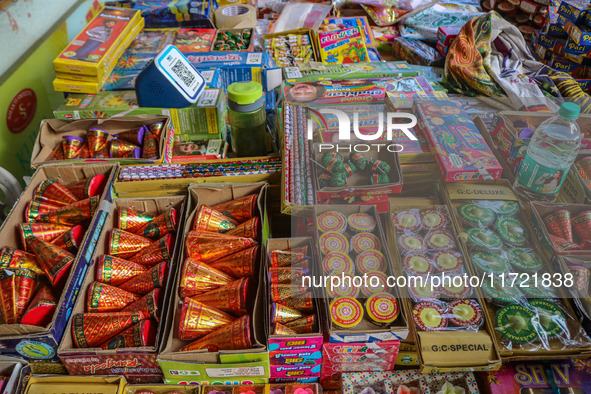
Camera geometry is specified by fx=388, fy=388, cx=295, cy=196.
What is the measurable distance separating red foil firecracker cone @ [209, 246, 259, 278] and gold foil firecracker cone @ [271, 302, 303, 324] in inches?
8.8

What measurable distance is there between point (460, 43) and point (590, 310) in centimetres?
188

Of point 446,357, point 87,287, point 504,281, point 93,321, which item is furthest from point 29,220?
point 504,281

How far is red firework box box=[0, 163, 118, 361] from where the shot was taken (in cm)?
118

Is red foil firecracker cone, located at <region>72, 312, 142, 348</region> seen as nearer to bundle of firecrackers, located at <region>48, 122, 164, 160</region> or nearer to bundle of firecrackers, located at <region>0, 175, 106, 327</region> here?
bundle of firecrackers, located at <region>0, 175, 106, 327</region>

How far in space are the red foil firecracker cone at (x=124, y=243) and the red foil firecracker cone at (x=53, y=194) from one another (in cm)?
31

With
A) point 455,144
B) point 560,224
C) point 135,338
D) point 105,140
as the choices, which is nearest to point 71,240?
point 135,338

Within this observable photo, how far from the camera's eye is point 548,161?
1.39m

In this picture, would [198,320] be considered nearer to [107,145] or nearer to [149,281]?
[149,281]

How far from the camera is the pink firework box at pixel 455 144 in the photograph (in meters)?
1.41

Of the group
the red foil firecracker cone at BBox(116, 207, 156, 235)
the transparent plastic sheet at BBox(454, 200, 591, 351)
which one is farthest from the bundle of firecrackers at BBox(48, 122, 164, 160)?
the transparent plastic sheet at BBox(454, 200, 591, 351)

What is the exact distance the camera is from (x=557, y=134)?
1.49 meters

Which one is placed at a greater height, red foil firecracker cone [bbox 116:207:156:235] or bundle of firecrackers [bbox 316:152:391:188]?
bundle of firecrackers [bbox 316:152:391:188]

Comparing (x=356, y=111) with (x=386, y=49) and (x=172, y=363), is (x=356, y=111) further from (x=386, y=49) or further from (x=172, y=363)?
(x=386, y=49)

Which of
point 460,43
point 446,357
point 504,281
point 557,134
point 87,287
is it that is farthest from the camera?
point 460,43
